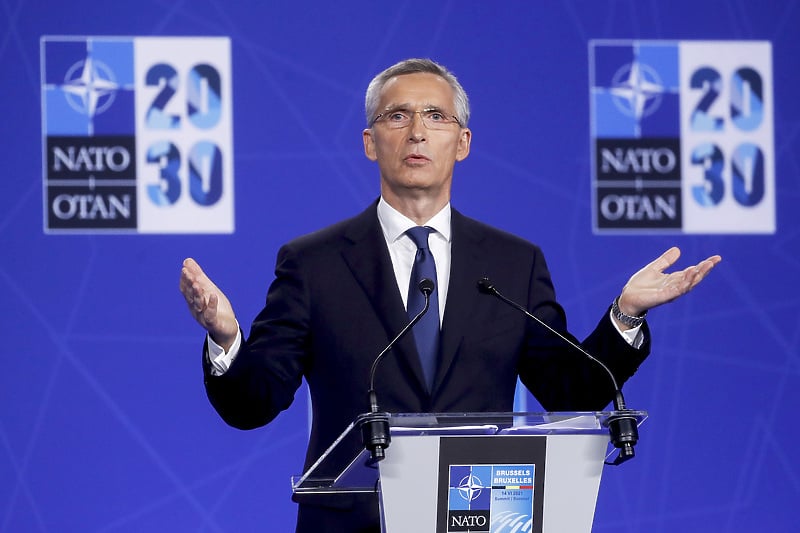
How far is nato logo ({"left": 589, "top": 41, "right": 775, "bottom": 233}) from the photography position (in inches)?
152

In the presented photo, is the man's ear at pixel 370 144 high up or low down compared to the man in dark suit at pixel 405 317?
up

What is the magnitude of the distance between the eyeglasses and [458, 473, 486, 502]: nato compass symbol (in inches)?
40.2

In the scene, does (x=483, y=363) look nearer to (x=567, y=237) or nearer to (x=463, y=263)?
(x=463, y=263)

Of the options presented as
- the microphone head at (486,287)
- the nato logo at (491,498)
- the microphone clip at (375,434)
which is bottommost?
the nato logo at (491,498)

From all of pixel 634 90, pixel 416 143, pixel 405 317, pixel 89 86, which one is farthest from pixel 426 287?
pixel 634 90

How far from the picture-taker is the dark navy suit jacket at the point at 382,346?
7.56 feet

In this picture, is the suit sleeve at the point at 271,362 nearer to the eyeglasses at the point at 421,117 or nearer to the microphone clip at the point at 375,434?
the eyeglasses at the point at 421,117

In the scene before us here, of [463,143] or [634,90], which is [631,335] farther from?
[634,90]

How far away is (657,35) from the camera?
3.91 m

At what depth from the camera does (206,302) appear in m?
2.09

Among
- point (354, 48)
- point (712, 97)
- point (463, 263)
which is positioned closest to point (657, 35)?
point (712, 97)

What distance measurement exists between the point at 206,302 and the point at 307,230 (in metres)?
1.63

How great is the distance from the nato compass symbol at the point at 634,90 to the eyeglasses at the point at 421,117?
4.54ft

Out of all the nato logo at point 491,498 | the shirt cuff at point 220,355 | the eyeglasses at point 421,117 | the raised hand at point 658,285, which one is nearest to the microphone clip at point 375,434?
the nato logo at point 491,498
